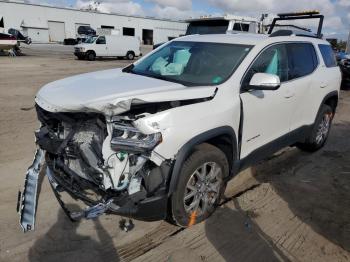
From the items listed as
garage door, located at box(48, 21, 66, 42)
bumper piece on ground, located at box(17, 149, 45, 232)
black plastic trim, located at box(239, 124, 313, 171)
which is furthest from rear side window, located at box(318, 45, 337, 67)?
garage door, located at box(48, 21, 66, 42)

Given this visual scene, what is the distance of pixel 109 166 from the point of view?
2.93 meters

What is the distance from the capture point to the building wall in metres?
49.0

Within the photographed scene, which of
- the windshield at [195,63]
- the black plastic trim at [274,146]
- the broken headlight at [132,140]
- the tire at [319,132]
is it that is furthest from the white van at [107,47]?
the broken headlight at [132,140]

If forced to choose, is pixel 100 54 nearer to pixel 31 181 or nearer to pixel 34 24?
pixel 31 181

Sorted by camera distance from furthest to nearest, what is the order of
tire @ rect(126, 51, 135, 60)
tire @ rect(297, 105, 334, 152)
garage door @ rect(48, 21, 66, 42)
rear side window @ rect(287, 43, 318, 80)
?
garage door @ rect(48, 21, 66, 42) < tire @ rect(126, 51, 135, 60) < tire @ rect(297, 105, 334, 152) < rear side window @ rect(287, 43, 318, 80)

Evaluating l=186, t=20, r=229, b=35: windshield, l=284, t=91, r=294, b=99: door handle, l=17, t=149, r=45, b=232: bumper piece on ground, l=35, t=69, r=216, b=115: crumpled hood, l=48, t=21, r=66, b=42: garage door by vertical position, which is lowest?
l=48, t=21, r=66, b=42: garage door

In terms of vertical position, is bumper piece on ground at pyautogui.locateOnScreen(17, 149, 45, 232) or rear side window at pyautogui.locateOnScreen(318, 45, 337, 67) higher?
rear side window at pyautogui.locateOnScreen(318, 45, 337, 67)

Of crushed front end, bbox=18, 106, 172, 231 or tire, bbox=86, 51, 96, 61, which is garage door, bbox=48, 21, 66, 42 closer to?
tire, bbox=86, 51, 96, 61

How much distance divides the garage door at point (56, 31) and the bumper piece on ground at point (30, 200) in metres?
53.0

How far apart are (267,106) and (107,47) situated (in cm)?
2223

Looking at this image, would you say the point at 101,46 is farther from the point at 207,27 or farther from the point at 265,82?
the point at 265,82

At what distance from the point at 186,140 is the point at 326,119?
3823 mm

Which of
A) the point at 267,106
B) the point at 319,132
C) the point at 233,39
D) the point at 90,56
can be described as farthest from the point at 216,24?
the point at 90,56

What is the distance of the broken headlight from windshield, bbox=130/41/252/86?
1.02 m
